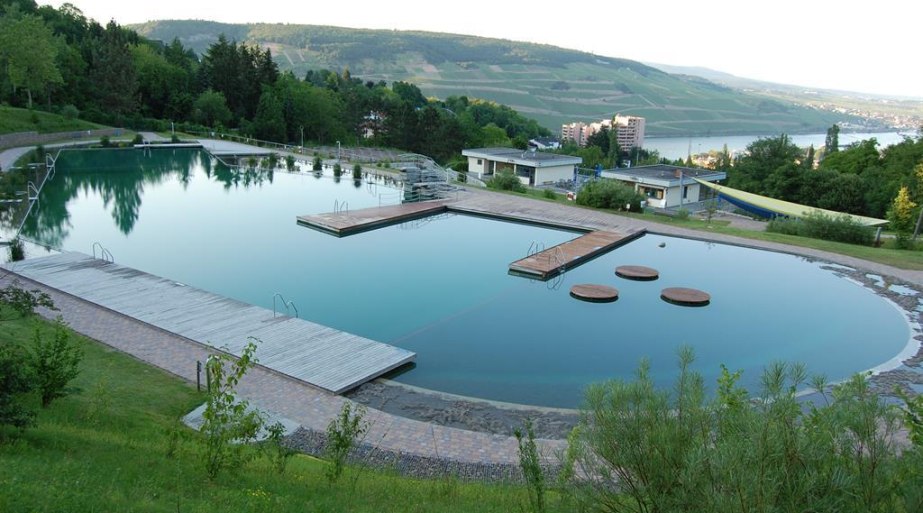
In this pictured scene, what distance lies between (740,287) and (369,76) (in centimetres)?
10841

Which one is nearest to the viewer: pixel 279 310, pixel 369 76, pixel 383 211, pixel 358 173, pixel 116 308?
pixel 116 308

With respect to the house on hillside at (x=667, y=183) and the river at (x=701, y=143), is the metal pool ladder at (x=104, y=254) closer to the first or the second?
the house on hillside at (x=667, y=183)

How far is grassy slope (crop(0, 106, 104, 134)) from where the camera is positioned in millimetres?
29172

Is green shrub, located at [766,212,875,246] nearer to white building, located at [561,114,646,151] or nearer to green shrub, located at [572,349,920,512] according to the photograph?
green shrub, located at [572,349,920,512]

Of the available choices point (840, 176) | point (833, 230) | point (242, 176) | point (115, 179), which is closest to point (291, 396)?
point (833, 230)

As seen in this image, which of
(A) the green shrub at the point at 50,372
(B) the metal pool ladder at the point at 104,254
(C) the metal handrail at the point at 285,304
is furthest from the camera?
(B) the metal pool ladder at the point at 104,254

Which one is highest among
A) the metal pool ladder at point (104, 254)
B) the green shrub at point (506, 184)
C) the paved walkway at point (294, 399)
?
the green shrub at point (506, 184)

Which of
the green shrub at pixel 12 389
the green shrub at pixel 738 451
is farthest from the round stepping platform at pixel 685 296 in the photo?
the green shrub at pixel 12 389

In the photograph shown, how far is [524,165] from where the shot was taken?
107ft

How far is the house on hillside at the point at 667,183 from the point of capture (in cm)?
2959

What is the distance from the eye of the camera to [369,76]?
11550 cm

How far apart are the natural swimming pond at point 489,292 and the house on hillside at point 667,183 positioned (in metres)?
11.3

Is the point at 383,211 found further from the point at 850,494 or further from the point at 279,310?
the point at 850,494

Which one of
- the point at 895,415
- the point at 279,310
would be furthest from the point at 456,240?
the point at 895,415
